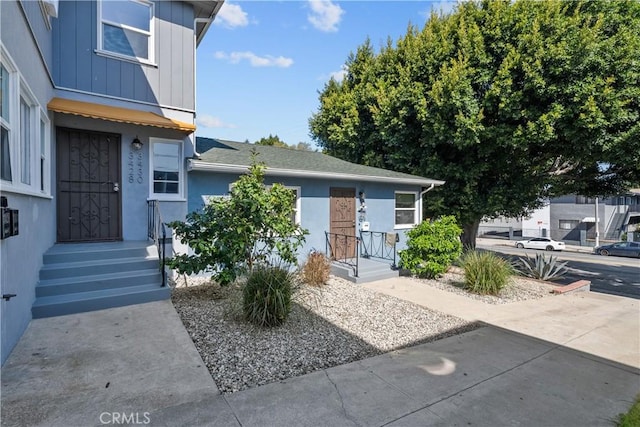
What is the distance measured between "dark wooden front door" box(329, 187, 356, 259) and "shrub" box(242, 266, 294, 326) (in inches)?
190

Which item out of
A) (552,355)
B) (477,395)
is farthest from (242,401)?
(552,355)

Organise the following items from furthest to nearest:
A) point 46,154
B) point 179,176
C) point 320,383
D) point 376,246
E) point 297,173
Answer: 1. point 376,246
2. point 297,173
3. point 179,176
4. point 46,154
5. point 320,383

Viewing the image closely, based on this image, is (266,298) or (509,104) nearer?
(266,298)

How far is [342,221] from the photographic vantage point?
9.67m

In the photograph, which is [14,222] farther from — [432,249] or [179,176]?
[432,249]

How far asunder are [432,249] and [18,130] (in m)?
8.14

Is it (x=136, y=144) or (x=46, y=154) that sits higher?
(x=136, y=144)

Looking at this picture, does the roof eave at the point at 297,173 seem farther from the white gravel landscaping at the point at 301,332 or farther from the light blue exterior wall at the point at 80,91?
the white gravel landscaping at the point at 301,332

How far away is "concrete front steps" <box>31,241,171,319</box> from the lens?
14.8ft

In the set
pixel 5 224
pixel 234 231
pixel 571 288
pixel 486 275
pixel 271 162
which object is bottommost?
pixel 571 288

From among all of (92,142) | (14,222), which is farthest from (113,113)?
(14,222)

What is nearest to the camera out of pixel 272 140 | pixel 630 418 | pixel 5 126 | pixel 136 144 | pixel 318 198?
pixel 630 418

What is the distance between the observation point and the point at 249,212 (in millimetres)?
5391

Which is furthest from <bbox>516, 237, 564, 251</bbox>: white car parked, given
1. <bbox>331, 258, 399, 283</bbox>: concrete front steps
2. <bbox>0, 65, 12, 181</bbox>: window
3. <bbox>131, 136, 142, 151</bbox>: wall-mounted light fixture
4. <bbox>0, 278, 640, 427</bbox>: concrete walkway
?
<bbox>0, 65, 12, 181</bbox>: window
